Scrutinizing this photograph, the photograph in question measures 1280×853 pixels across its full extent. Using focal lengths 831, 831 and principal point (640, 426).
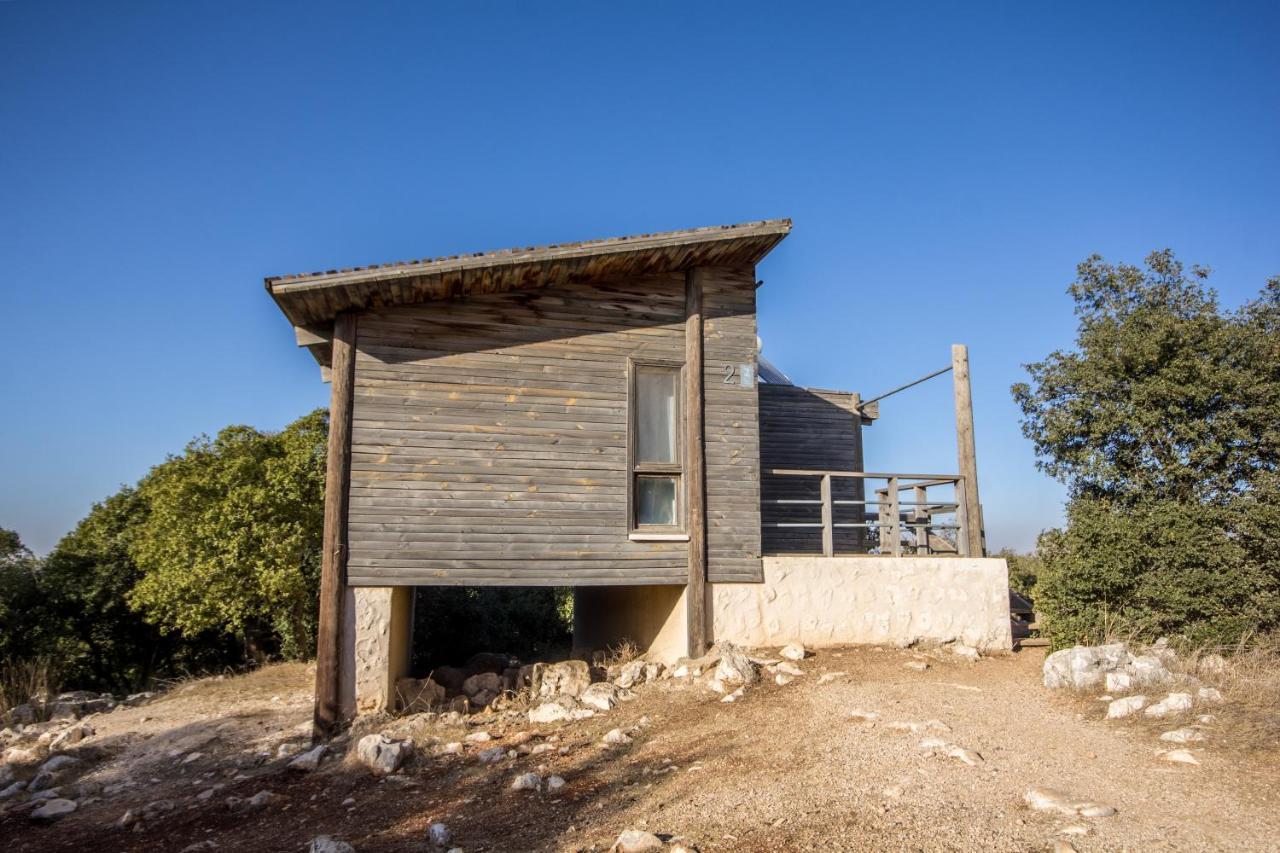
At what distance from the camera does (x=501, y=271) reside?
9.90 metres

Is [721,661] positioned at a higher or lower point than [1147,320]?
lower

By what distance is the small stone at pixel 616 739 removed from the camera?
805cm

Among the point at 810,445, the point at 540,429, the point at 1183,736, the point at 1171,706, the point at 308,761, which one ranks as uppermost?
the point at 810,445

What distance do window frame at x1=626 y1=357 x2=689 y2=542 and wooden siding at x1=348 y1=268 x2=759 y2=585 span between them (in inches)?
3.5

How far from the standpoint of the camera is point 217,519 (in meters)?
12.7

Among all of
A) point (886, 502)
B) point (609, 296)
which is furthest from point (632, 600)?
point (609, 296)

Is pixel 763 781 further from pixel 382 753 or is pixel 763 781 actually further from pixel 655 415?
pixel 655 415

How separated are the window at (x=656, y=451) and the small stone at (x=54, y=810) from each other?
21.3 feet

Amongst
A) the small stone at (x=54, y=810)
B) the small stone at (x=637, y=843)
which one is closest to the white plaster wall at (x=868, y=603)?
the small stone at (x=637, y=843)

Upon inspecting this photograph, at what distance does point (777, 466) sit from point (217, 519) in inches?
354

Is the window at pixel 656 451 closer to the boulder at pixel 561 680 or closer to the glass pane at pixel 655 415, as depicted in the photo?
the glass pane at pixel 655 415

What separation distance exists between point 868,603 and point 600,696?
Result: 394 centimetres

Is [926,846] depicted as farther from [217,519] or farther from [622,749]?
[217,519]

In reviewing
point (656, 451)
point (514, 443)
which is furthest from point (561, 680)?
point (656, 451)
